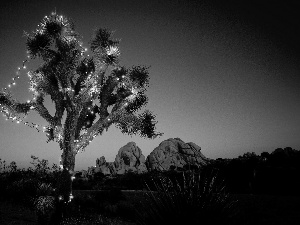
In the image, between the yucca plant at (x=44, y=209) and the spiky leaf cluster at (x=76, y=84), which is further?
the spiky leaf cluster at (x=76, y=84)

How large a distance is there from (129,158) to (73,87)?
89.4 feet

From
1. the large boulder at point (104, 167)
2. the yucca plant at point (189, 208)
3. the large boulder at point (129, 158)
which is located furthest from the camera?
the large boulder at point (104, 167)

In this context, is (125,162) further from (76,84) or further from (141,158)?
(76,84)

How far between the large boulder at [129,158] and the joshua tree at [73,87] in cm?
2469

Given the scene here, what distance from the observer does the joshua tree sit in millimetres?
9078

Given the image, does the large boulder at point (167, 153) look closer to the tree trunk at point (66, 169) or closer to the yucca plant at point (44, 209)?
the tree trunk at point (66, 169)

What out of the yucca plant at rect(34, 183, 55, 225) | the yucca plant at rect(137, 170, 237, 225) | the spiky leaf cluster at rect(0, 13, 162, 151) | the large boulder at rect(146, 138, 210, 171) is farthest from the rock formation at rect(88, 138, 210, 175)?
the yucca plant at rect(137, 170, 237, 225)

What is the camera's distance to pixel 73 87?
9.74 meters

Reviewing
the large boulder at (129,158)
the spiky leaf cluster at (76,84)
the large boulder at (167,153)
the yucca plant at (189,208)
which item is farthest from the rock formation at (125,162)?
the yucca plant at (189,208)

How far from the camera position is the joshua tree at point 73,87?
9078mm

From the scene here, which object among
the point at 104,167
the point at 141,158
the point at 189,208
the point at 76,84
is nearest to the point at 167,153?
the point at 141,158

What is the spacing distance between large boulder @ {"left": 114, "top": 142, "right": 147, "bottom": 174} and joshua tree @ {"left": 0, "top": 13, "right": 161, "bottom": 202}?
2469 centimetres

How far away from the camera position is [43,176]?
14.2 meters

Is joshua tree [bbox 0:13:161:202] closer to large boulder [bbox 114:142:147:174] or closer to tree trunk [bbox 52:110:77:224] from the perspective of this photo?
tree trunk [bbox 52:110:77:224]
